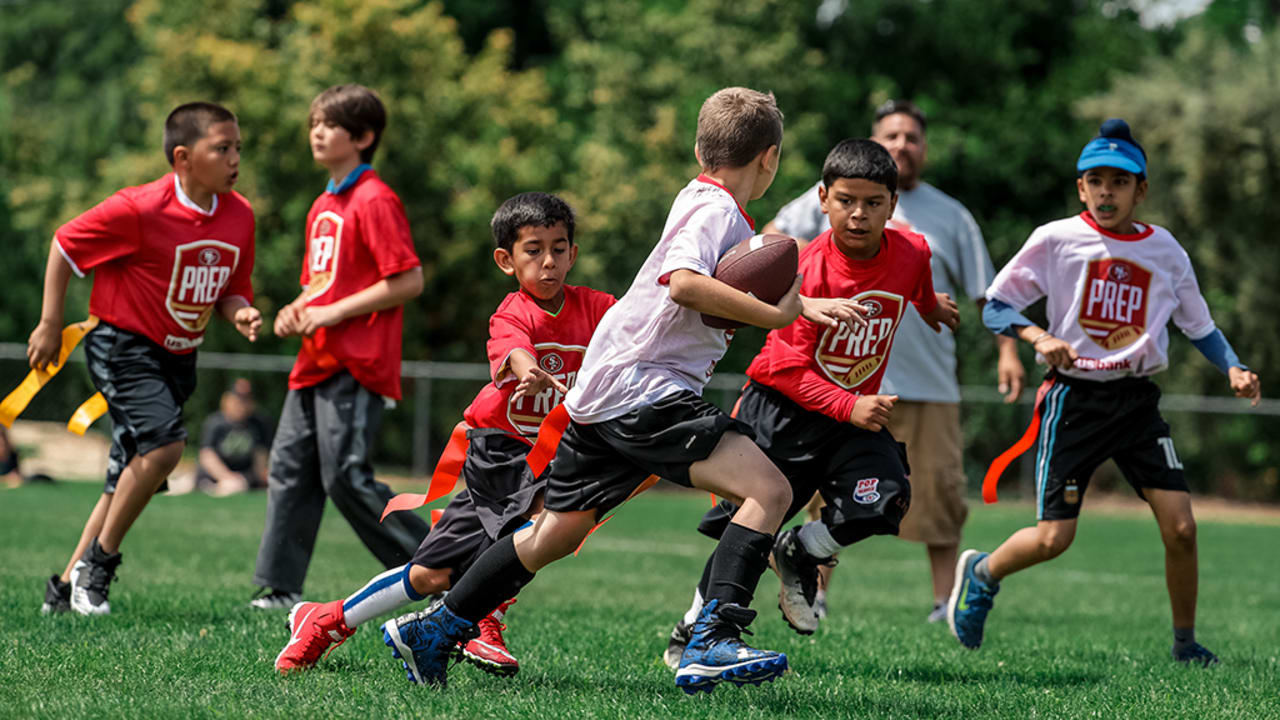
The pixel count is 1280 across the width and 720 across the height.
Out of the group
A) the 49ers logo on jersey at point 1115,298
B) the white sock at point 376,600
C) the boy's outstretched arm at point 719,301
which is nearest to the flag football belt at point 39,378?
the white sock at point 376,600

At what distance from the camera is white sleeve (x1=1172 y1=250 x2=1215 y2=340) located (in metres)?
5.81

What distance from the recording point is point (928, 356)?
7.15m

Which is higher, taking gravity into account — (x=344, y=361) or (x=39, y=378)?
(x=344, y=361)

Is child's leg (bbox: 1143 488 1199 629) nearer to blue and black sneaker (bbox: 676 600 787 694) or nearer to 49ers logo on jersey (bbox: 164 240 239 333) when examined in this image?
blue and black sneaker (bbox: 676 600 787 694)

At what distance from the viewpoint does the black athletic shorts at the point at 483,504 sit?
15.3 feet

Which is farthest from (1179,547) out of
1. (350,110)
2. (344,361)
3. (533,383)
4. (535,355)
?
(350,110)

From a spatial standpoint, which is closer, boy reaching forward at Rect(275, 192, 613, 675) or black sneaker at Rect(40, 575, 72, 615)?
boy reaching forward at Rect(275, 192, 613, 675)

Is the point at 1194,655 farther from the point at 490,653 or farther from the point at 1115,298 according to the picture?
the point at 490,653

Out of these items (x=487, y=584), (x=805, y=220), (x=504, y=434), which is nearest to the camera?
(x=487, y=584)

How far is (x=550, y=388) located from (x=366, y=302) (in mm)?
1633

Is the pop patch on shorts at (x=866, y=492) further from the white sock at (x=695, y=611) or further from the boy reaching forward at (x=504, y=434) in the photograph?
the boy reaching forward at (x=504, y=434)

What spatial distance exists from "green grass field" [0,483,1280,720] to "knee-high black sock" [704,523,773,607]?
1.12 feet

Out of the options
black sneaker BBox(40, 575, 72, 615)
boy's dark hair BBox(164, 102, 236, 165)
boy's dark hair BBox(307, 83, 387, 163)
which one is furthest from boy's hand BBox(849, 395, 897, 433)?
black sneaker BBox(40, 575, 72, 615)

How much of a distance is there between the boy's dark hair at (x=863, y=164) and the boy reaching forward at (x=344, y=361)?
2102 mm
